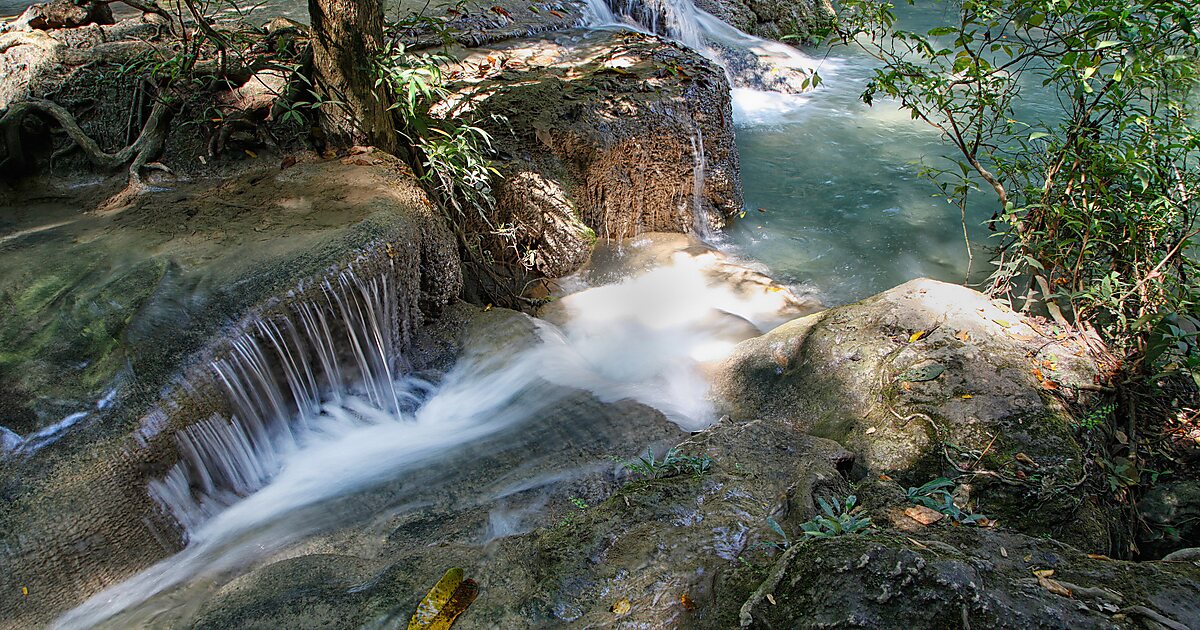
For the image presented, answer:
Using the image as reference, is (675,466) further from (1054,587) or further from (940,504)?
(1054,587)

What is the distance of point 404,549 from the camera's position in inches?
120

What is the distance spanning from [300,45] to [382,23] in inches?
28.0

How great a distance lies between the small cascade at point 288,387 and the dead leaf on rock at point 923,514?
2.81 metres

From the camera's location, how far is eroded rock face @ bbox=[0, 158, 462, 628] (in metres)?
2.93

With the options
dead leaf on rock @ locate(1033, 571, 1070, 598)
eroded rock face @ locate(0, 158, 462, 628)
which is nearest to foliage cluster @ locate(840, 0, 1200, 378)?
dead leaf on rock @ locate(1033, 571, 1070, 598)

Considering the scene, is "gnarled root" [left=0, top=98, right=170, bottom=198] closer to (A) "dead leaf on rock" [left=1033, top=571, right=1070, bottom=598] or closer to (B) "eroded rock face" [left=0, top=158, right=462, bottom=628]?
(B) "eroded rock face" [left=0, top=158, right=462, bottom=628]

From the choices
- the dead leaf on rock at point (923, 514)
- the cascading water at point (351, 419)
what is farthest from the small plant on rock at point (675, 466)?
the cascading water at point (351, 419)

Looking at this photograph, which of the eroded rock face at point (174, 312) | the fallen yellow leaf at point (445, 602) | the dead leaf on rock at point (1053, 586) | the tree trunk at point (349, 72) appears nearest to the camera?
the dead leaf on rock at point (1053, 586)

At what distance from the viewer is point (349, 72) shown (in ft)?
15.4

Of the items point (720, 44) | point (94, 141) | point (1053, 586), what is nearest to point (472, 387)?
point (94, 141)

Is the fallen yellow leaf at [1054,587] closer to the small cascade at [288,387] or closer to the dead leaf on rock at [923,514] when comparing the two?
the dead leaf on rock at [923,514]

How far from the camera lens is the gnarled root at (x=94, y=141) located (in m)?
4.76

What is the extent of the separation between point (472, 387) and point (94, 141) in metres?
3.01

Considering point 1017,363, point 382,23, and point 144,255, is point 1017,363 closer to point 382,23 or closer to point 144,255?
point 382,23
